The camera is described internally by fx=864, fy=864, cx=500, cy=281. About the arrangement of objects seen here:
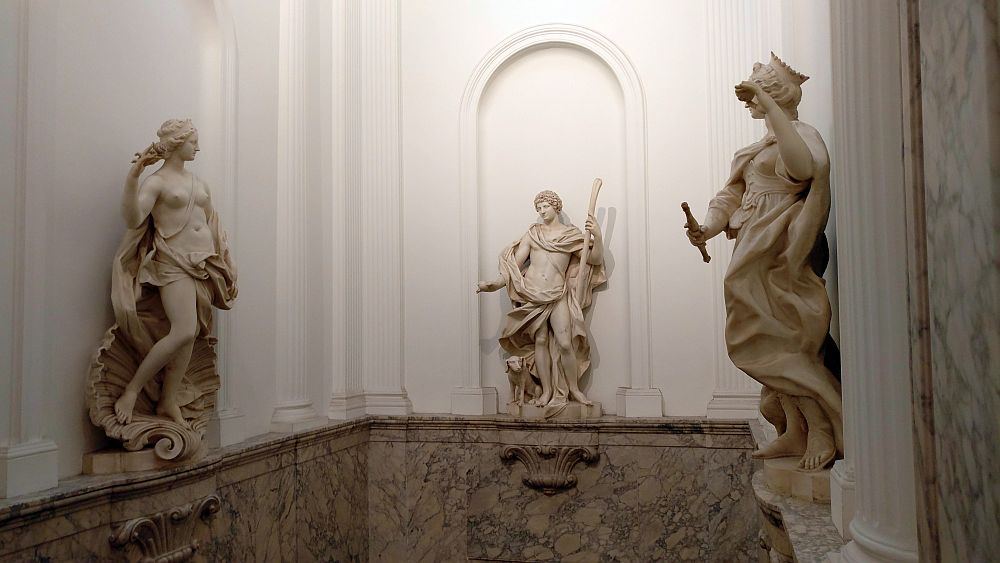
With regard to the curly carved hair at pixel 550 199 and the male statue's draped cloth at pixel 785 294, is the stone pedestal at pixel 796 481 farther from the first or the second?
the curly carved hair at pixel 550 199

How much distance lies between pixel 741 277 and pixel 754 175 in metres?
0.54

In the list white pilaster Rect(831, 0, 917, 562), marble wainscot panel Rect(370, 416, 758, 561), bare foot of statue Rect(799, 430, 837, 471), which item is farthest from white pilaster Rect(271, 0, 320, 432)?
white pilaster Rect(831, 0, 917, 562)

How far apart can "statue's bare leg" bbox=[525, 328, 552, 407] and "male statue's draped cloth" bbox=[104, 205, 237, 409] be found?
287cm

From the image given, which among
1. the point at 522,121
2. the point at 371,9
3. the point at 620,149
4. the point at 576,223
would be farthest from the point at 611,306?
the point at 371,9

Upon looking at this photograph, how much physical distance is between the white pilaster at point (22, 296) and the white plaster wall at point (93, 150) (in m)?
0.02

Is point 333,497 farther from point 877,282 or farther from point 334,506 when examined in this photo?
point 877,282

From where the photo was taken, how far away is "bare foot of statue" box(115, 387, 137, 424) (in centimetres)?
477

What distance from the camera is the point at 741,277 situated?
139 inches

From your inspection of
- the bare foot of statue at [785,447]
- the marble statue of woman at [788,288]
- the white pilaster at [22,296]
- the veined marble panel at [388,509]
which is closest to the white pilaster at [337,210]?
the veined marble panel at [388,509]

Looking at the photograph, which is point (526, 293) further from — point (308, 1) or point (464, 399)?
point (308, 1)

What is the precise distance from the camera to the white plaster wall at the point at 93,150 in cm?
447

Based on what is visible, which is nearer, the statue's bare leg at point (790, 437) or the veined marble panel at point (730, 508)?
the statue's bare leg at point (790, 437)

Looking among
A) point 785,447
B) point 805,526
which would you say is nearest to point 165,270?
point 785,447

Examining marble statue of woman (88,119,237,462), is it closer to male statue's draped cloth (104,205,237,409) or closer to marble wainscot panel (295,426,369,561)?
male statue's draped cloth (104,205,237,409)
